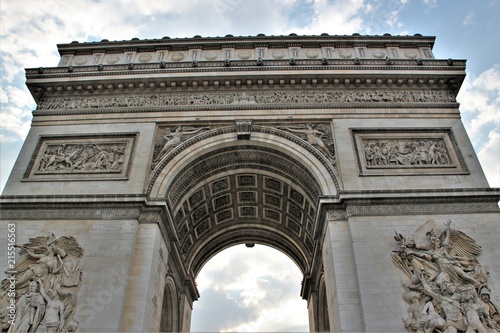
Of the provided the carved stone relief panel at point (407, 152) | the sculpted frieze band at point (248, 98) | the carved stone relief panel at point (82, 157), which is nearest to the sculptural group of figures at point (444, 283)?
the carved stone relief panel at point (407, 152)

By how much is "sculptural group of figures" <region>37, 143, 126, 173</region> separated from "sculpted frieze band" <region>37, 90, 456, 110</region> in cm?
211

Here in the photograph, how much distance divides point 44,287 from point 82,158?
5317 mm

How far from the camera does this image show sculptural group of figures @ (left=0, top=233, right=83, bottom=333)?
11797 mm

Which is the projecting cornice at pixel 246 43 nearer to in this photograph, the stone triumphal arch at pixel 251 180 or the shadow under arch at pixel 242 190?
the stone triumphal arch at pixel 251 180

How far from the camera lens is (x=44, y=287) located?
12.5 meters

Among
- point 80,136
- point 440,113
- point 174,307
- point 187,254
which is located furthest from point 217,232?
point 440,113

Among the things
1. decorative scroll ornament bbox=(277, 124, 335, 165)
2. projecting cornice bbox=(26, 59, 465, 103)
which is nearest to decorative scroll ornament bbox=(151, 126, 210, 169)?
projecting cornice bbox=(26, 59, 465, 103)

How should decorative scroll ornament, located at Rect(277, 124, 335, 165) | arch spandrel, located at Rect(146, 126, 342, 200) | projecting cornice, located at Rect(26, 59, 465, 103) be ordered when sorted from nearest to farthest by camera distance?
arch spandrel, located at Rect(146, 126, 342, 200)
decorative scroll ornament, located at Rect(277, 124, 335, 165)
projecting cornice, located at Rect(26, 59, 465, 103)

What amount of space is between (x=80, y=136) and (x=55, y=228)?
4297mm

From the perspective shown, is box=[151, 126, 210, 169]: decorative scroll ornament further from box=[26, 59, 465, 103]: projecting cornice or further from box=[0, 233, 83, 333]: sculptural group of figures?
box=[0, 233, 83, 333]: sculptural group of figures

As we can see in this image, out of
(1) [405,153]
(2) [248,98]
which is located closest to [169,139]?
(2) [248,98]

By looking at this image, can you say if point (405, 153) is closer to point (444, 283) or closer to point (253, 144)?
point (444, 283)

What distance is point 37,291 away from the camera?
40.5ft

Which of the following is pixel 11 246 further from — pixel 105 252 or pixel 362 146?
pixel 362 146
